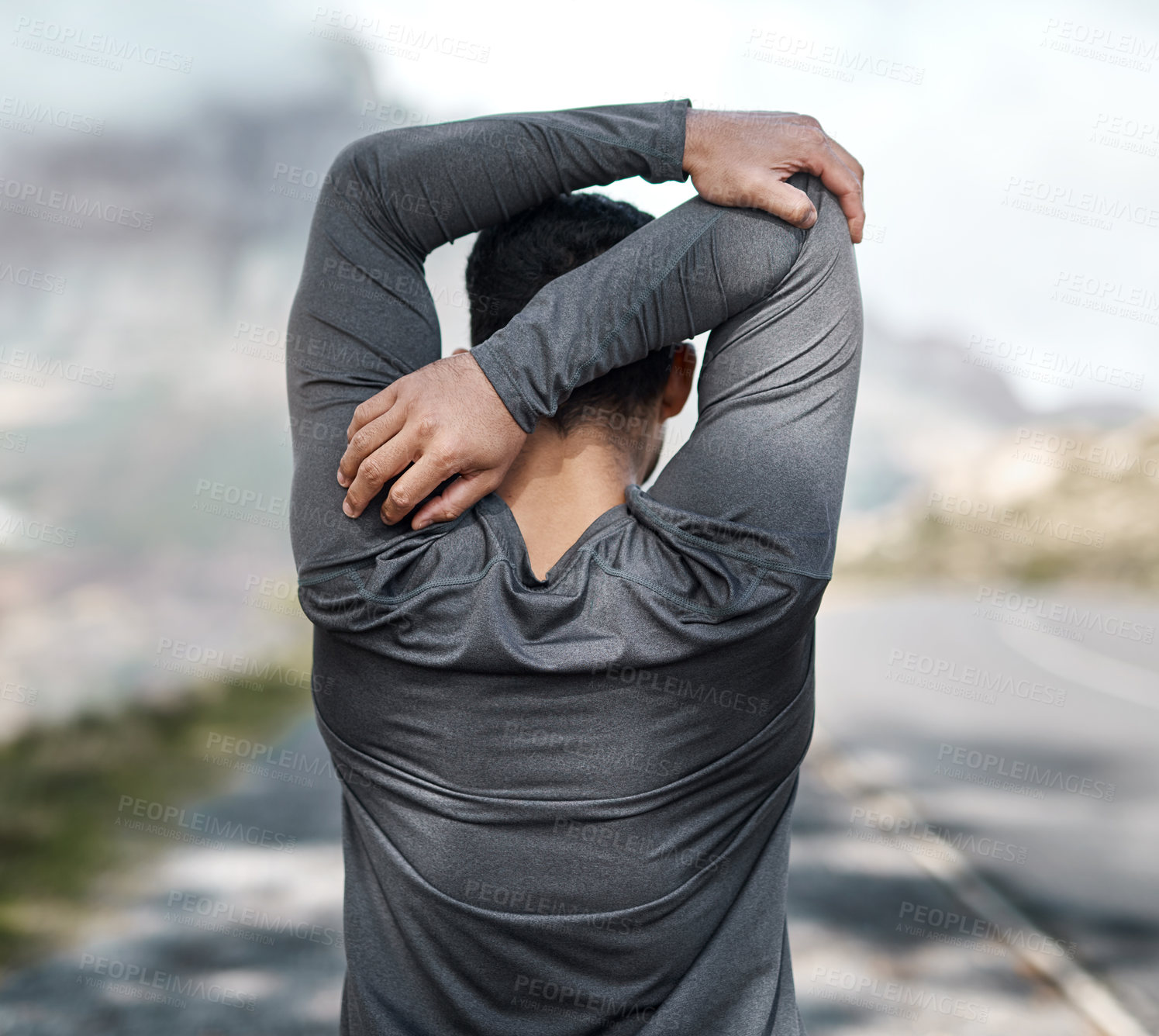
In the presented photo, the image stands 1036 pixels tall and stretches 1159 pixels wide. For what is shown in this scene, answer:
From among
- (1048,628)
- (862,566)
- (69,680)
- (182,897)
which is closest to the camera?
(182,897)

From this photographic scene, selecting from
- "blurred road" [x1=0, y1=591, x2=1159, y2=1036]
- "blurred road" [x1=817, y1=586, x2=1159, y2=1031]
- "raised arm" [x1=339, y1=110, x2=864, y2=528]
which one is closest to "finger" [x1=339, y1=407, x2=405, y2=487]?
"raised arm" [x1=339, y1=110, x2=864, y2=528]

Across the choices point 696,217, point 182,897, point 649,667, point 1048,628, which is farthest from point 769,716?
point 1048,628

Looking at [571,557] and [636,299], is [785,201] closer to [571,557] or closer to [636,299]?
[636,299]

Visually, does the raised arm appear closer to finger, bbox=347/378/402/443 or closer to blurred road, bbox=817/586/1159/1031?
finger, bbox=347/378/402/443

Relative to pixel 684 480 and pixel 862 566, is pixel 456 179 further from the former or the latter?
pixel 862 566

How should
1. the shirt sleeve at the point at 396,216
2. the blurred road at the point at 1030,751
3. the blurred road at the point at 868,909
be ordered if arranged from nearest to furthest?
the shirt sleeve at the point at 396,216
the blurred road at the point at 868,909
the blurred road at the point at 1030,751

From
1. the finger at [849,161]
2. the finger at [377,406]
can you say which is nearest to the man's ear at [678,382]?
the finger at [849,161]

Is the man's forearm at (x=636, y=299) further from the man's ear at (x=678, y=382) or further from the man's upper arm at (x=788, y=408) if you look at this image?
the man's ear at (x=678, y=382)

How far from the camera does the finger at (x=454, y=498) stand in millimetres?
1175

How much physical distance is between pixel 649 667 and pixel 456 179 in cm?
61

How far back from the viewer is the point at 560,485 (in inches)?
51.4

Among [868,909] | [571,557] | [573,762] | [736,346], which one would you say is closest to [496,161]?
[736,346]

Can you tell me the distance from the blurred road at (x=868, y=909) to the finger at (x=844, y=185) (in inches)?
124

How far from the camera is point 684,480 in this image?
1.19m
